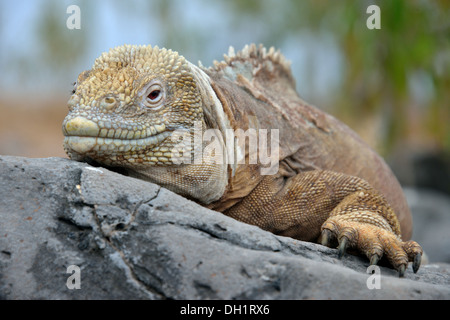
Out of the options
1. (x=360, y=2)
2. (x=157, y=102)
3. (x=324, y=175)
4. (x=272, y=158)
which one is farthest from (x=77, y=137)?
(x=360, y=2)

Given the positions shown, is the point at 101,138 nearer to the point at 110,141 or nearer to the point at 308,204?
the point at 110,141

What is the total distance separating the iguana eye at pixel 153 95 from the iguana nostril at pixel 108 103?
28 cm

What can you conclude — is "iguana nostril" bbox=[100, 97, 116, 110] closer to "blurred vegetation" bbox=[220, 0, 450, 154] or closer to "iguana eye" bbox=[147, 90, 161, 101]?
"iguana eye" bbox=[147, 90, 161, 101]

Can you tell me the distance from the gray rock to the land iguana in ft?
1.20

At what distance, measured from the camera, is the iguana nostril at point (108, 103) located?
4.03m

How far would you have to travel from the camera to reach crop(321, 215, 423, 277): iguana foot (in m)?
4.02

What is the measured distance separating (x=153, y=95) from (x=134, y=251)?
57.2 inches

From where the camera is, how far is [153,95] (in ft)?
14.0

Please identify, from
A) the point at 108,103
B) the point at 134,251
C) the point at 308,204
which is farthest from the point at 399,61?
the point at 134,251

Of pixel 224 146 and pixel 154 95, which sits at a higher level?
pixel 154 95

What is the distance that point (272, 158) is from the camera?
5273mm

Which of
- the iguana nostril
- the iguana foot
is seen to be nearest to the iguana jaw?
the iguana nostril

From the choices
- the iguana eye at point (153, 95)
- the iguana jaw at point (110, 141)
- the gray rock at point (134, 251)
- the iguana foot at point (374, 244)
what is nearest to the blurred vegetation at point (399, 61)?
the iguana foot at point (374, 244)

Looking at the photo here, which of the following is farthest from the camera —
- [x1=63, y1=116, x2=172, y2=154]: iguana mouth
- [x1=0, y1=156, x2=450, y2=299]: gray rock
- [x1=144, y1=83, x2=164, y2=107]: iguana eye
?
[x1=144, y1=83, x2=164, y2=107]: iguana eye
